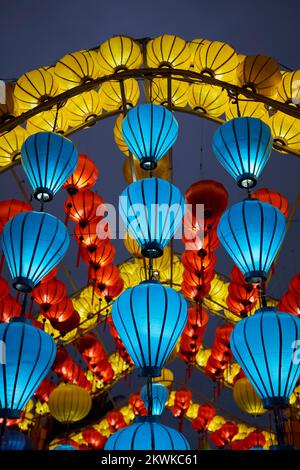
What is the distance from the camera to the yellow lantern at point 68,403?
622cm

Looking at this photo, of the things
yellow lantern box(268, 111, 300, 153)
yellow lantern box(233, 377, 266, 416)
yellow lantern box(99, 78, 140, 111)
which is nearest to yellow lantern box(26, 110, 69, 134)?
yellow lantern box(99, 78, 140, 111)

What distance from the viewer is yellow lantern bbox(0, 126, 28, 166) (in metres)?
4.59

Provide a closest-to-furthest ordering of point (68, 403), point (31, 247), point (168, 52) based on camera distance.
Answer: point (31, 247) → point (168, 52) → point (68, 403)

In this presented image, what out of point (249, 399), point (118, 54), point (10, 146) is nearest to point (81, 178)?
point (10, 146)

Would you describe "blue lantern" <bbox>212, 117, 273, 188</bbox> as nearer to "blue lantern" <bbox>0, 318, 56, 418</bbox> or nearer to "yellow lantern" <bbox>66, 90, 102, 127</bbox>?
"blue lantern" <bbox>0, 318, 56, 418</bbox>

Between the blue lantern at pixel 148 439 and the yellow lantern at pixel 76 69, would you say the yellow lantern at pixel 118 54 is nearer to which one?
the yellow lantern at pixel 76 69

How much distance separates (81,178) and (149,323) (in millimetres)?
2665

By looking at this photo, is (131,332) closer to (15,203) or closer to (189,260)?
(15,203)

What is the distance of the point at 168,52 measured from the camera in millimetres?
4262

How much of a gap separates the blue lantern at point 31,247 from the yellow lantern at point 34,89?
5.33 ft

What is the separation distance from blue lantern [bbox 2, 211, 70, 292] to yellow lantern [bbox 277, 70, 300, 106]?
8.34 ft

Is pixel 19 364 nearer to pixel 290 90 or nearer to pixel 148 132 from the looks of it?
pixel 148 132

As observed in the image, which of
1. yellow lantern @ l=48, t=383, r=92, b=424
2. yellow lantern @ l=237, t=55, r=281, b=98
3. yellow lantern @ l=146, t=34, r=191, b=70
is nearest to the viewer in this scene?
yellow lantern @ l=237, t=55, r=281, b=98
